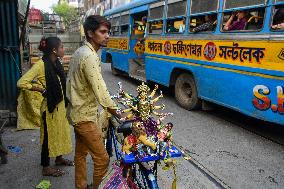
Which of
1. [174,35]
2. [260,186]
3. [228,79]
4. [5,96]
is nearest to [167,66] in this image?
[174,35]

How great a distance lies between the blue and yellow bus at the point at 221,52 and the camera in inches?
181

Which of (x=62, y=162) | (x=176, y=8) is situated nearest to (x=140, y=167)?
(x=62, y=162)

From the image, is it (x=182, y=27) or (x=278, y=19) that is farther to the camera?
(x=182, y=27)

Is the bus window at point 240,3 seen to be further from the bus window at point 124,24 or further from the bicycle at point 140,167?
the bus window at point 124,24

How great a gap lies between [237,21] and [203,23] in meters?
1.07

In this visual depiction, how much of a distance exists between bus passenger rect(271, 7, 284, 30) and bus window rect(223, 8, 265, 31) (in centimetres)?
28

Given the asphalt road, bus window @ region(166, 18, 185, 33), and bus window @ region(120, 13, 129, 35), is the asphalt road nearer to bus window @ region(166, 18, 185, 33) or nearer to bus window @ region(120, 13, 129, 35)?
bus window @ region(166, 18, 185, 33)

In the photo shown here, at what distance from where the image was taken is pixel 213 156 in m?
4.55

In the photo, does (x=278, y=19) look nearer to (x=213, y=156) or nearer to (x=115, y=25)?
(x=213, y=156)

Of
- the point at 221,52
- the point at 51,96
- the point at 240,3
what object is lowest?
the point at 51,96

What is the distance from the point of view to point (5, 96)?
6.00m

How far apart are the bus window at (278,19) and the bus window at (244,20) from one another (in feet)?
0.87

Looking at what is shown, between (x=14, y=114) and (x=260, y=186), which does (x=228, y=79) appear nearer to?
(x=260, y=186)

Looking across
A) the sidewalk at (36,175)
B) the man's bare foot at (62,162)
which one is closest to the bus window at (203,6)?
the sidewalk at (36,175)
